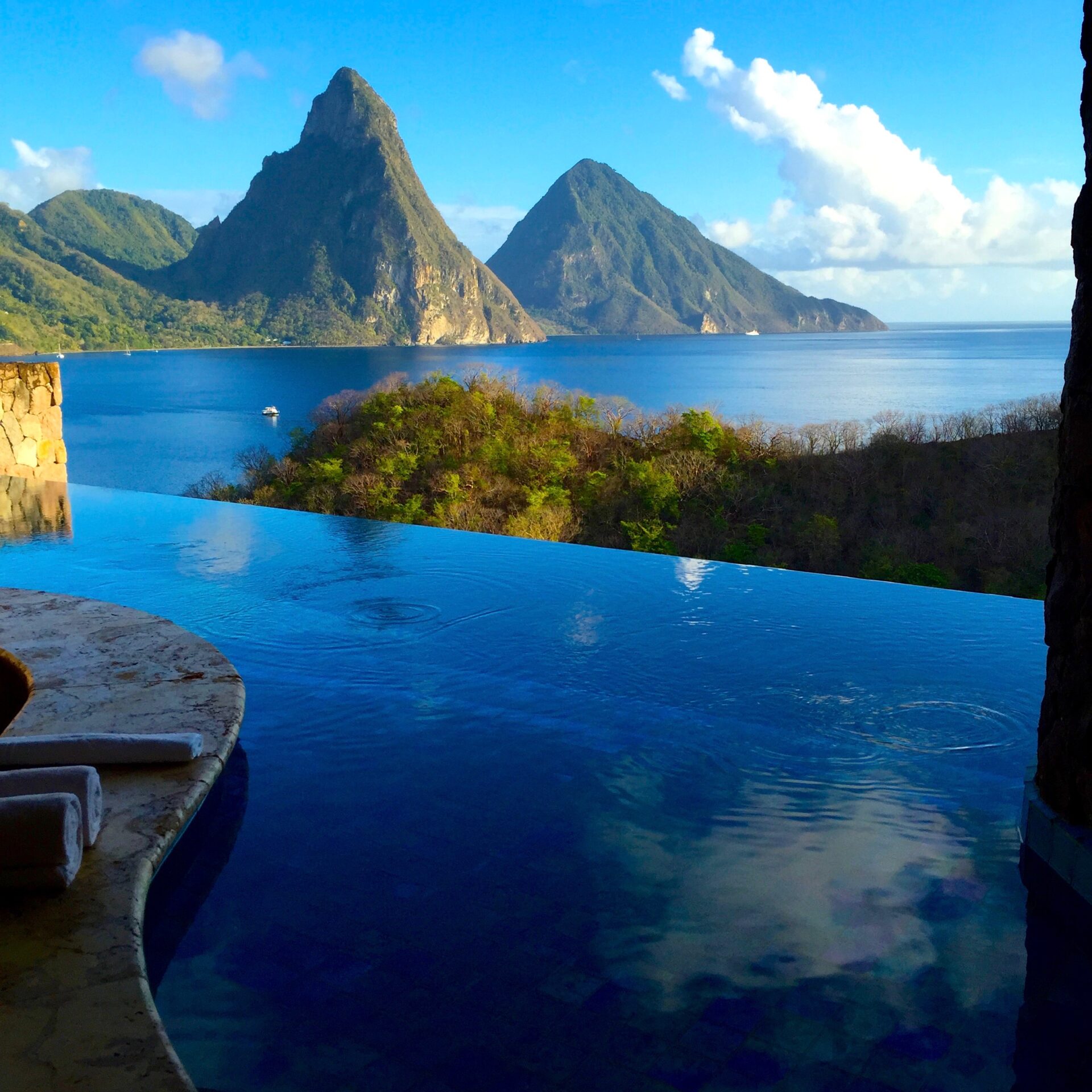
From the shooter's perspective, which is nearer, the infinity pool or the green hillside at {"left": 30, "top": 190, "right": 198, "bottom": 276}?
the infinity pool

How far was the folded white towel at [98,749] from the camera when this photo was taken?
7.17 feet

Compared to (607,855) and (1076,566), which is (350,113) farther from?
(1076,566)

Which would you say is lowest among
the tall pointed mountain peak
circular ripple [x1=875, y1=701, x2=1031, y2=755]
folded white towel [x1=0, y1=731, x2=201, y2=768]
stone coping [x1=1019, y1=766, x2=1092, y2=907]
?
circular ripple [x1=875, y1=701, x2=1031, y2=755]

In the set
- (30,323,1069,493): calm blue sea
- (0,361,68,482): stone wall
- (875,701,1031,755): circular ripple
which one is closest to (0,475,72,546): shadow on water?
(0,361,68,482): stone wall

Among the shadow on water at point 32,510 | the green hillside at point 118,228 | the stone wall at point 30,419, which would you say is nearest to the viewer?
the shadow on water at point 32,510

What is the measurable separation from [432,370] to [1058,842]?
5295 centimetres

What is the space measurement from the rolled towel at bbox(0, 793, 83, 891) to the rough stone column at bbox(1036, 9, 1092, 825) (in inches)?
75.2

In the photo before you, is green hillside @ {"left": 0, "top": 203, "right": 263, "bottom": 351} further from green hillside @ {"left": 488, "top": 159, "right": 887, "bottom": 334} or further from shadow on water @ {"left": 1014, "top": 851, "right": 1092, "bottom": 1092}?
shadow on water @ {"left": 1014, "top": 851, "right": 1092, "bottom": 1092}

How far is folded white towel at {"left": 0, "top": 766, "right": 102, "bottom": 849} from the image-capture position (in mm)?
1900

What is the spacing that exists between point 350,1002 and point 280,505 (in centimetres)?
1956

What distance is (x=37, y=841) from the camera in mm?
1730

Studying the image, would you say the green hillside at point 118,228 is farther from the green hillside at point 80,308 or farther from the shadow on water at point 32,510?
the shadow on water at point 32,510

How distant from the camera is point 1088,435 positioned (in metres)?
1.81

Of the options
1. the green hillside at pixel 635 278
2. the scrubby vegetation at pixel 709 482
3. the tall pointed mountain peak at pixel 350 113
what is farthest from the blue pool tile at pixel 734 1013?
the green hillside at pixel 635 278
